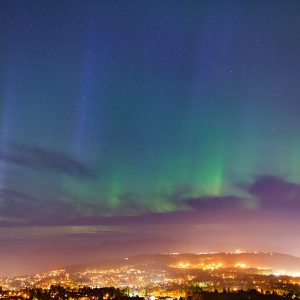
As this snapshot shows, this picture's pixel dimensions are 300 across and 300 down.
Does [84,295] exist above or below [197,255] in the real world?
below

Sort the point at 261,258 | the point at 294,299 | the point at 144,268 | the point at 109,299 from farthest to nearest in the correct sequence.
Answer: the point at 261,258, the point at 144,268, the point at 109,299, the point at 294,299

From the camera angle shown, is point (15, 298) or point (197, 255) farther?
point (197, 255)

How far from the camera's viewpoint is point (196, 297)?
162ft

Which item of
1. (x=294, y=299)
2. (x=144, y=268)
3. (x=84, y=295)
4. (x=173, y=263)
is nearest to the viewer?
(x=294, y=299)

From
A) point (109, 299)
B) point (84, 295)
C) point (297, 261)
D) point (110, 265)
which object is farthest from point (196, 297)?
point (297, 261)

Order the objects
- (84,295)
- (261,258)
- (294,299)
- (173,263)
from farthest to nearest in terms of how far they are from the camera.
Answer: (261,258) < (173,263) < (84,295) < (294,299)

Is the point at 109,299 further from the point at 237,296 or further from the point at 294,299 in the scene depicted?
the point at 294,299

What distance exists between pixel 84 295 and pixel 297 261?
4753 inches

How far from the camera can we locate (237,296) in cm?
4712

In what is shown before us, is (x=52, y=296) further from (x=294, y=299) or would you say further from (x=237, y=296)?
(x=294, y=299)

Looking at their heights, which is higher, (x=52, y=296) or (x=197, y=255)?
(x=197, y=255)

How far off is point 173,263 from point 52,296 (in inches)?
3730

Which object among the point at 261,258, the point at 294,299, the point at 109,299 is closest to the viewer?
the point at 294,299

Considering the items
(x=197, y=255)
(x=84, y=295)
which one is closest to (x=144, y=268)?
(x=197, y=255)
